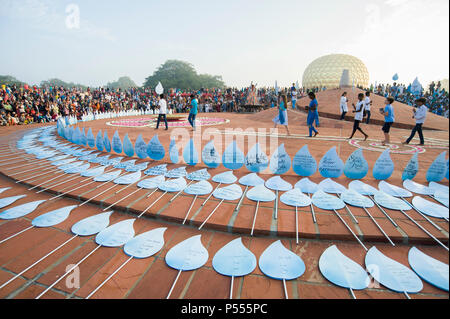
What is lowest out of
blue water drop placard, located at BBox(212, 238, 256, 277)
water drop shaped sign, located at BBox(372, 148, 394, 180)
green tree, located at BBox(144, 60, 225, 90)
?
blue water drop placard, located at BBox(212, 238, 256, 277)

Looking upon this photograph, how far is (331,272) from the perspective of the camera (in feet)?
5.80

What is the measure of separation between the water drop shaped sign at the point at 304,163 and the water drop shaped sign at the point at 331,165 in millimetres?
145

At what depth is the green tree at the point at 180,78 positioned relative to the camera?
51531 mm

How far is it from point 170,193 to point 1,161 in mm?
4921

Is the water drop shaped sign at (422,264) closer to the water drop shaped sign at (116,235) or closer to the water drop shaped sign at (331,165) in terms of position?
the water drop shaped sign at (331,165)

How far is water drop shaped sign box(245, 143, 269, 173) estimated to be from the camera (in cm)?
364

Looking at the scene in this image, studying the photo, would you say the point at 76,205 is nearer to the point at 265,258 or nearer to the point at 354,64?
the point at 265,258

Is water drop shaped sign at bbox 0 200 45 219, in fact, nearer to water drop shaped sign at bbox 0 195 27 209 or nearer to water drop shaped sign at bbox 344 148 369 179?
water drop shaped sign at bbox 0 195 27 209

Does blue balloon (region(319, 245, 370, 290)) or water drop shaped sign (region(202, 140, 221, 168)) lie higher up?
water drop shaped sign (region(202, 140, 221, 168))

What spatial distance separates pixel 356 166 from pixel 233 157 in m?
2.01

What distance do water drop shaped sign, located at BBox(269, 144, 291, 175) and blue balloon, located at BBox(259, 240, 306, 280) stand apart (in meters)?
1.78

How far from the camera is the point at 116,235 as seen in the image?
2295 mm

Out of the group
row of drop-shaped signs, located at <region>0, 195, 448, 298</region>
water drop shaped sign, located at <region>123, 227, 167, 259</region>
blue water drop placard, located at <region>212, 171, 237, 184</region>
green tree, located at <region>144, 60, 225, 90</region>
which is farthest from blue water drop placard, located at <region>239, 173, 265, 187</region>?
green tree, located at <region>144, 60, 225, 90</region>
